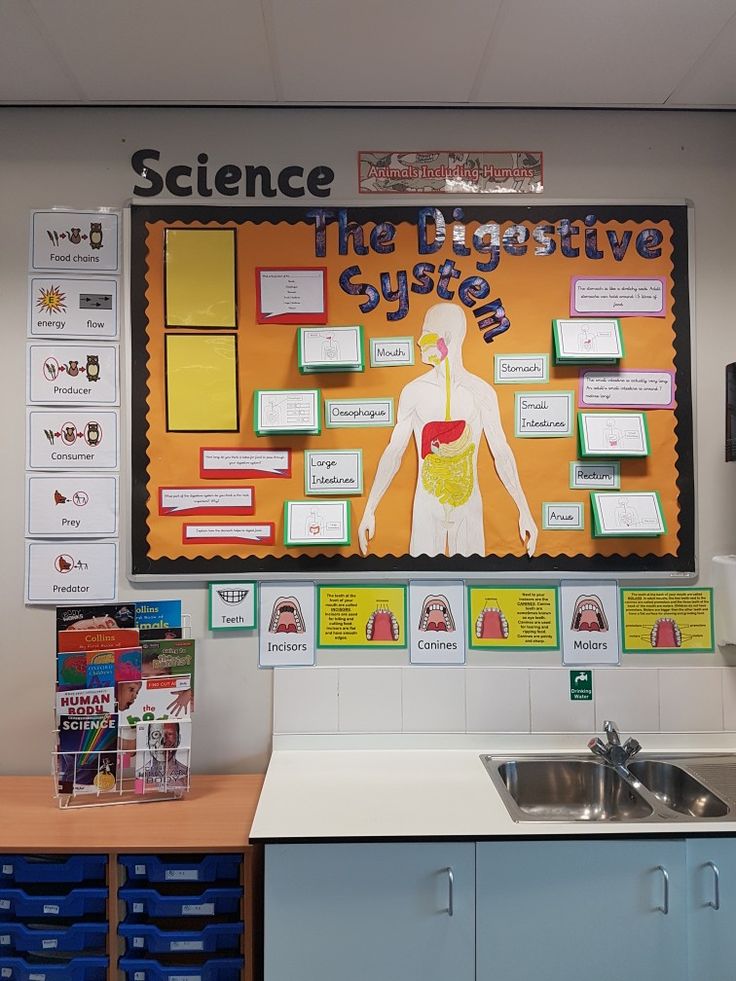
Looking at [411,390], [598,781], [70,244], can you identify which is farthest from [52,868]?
[70,244]

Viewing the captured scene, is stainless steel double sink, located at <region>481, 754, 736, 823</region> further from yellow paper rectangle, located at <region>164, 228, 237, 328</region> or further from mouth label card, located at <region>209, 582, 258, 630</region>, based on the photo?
yellow paper rectangle, located at <region>164, 228, 237, 328</region>

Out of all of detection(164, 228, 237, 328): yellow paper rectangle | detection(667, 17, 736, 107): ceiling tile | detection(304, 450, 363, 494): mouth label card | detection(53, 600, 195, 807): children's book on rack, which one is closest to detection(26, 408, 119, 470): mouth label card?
detection(164, 228, 237, 328): yellow paper rectangle

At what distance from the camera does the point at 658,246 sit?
2.23 metres

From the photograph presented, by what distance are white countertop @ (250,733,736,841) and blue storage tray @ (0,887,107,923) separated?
45 centimetres

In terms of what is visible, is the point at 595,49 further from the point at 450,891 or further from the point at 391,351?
the point at 450,891

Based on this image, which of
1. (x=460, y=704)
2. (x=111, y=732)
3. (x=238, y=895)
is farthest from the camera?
(x=460, y=704)

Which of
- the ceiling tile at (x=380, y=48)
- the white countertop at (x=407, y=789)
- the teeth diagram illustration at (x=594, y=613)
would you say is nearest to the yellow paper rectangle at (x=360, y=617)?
the white countertop at (x=407, y=789)

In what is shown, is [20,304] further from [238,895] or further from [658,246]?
[658,246]

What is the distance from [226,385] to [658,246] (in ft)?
4.62

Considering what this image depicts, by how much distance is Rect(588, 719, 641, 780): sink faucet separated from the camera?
2.00 metres

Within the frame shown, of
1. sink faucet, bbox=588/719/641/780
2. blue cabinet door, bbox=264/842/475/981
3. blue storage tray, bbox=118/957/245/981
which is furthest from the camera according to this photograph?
sink faucet, bbox=588/719/641/780

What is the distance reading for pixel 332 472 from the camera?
2.18m

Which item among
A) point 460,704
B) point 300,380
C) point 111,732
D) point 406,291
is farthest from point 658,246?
point 111,732

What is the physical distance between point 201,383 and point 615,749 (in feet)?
5.30
